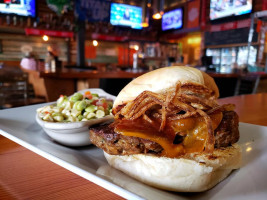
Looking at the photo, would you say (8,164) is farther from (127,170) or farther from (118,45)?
(118,45)

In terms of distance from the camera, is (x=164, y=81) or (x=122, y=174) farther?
(x=164, y=81)

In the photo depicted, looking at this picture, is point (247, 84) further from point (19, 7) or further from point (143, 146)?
point (19, 7)

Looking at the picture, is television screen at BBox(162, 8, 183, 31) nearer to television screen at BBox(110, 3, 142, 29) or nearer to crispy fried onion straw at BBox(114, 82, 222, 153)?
television screen at BBox(110, 3, 142, 29)

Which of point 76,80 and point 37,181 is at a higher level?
point 76,80

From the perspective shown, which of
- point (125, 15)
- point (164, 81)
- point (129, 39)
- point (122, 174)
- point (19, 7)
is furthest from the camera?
point (125, 15)

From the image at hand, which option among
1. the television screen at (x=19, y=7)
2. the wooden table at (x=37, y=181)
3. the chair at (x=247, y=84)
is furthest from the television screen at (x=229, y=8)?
the wooden table at (x=37, y=181)

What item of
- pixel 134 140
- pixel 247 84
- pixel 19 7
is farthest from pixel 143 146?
pixel 19 7

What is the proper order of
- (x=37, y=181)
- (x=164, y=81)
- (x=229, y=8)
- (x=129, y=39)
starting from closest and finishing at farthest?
(x=37, y=181) < (x=164, y=81) < (x=229, y=8) < (x=129, y=39)
